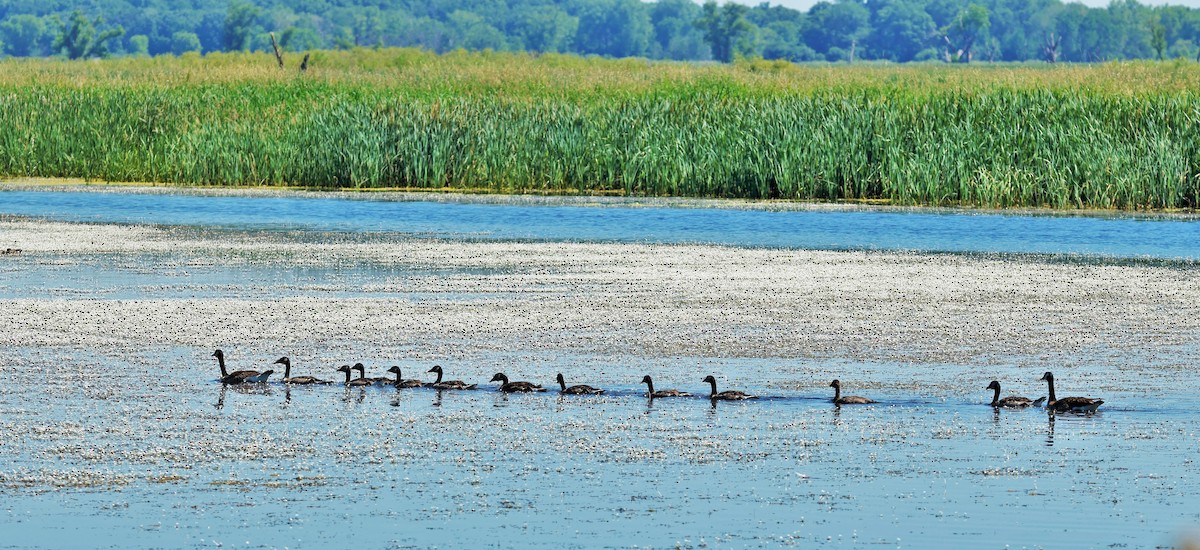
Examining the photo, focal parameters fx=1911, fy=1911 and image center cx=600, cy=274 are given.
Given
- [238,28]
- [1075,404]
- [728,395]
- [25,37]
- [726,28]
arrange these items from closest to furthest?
[1075,404]
[728,395]
[238,28]
[726,28]
[25,37]

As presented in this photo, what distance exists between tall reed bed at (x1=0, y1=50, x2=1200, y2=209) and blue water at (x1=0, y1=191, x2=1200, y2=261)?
1.57m

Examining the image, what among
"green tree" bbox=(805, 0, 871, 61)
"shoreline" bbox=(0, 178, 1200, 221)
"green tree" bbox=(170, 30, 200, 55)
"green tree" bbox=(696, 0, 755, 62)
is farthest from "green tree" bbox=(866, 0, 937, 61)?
"shoreline" bbox=(0, 178, 1200, 221)

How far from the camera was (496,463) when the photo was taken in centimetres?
825

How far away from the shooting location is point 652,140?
26.3 meters

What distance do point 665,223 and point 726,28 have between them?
121m

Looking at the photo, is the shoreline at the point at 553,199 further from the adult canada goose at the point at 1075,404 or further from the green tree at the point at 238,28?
the green tree at the point at 238,28

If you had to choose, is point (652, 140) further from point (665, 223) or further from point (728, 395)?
point (728, 395)

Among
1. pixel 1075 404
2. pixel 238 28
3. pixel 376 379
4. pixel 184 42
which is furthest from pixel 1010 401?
pixel 184 42

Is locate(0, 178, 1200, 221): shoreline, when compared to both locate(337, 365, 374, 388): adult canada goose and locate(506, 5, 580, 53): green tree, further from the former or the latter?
locate(506, 5, 580, 53): green tree

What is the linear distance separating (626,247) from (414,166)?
8505mm

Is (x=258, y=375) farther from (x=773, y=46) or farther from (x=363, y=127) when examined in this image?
(x=773, y=46)

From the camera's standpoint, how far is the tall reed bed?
24094mm

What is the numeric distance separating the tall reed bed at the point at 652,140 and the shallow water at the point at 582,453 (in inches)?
485

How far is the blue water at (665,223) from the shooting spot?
19797 mm
